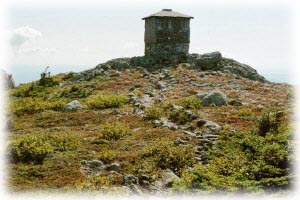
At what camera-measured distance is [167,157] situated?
591 inches

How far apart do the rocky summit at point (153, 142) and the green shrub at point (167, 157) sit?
4cm

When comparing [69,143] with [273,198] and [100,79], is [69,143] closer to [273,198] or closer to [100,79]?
[273,198]

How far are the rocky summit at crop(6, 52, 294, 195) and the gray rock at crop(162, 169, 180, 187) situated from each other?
3cm

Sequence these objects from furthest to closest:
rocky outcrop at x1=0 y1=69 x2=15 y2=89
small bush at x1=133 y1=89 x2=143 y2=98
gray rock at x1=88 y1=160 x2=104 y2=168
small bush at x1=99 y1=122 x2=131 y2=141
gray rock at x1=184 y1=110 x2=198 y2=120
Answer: rocky outcrop at x1=0 y1=69 x2=15 y2=89, small bush at x1=133 y1=89 x2=143 y2=98, gray rock at x1=184 y1=110 x2=198 y2=120, small bush at x1=99 y1=122 x2=131 y2=141, gray rock at x1=88 y1=160 x2=104 y2=168

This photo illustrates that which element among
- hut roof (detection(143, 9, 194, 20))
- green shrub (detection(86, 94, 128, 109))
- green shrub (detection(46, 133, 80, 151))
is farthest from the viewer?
hut roof (detection(143, 9, 194, 20))

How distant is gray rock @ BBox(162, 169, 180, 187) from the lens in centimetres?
1306

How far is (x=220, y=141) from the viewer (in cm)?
1702

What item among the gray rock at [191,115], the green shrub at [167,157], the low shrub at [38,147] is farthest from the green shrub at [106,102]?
the green shrub at [167,157]

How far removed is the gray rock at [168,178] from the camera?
42.9 feet

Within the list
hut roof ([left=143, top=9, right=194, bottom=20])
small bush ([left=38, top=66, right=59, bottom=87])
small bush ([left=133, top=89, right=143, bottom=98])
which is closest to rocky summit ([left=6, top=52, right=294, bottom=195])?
small bush ([left=133, top=89, right=143, bottom=98])

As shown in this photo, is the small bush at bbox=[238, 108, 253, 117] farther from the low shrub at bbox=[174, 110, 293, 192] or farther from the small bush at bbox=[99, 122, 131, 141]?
the small bush at bbox=[99, 122, 131, 141]

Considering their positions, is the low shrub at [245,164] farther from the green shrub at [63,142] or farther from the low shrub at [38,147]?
the low shrub at [38,147]

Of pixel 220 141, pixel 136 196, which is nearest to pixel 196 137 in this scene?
pixel 220 141

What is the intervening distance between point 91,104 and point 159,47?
19469 mm
